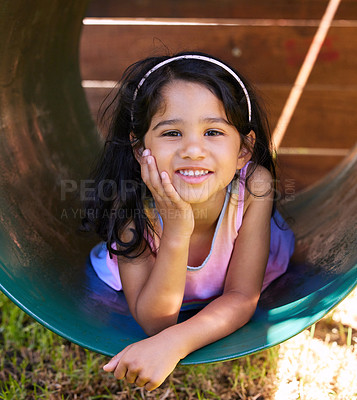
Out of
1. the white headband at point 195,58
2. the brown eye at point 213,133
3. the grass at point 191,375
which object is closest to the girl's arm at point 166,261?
the brown eye at point 213,133

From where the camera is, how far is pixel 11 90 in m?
2.42

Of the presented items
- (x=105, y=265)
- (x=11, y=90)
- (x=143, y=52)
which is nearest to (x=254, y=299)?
(x=105, y=265)

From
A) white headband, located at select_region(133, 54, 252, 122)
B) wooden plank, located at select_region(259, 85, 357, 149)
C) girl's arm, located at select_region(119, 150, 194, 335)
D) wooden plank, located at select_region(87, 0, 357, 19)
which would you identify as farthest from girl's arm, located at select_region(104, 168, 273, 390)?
wooden plank, located at select_region(87, 0, 357, 19)

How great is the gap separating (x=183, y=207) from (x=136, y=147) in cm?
37

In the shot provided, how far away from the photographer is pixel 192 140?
6.01ft

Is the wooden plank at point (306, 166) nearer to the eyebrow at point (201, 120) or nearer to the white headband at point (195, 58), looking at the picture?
the white headband at point (195, 58)

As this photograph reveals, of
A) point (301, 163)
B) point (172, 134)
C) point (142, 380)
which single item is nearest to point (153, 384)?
point (142, 380)

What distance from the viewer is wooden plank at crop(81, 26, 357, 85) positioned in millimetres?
3959

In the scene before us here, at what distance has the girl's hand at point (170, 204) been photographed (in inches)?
73.0

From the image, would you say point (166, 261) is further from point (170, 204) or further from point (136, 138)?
point (136, 138)

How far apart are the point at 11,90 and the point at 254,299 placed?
53.8 inches

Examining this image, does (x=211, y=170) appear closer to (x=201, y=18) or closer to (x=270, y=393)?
(x=270, y=393)

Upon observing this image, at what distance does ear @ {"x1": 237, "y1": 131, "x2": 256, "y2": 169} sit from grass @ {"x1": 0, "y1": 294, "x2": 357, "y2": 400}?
0.81 m

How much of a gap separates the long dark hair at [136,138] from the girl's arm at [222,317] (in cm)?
23
